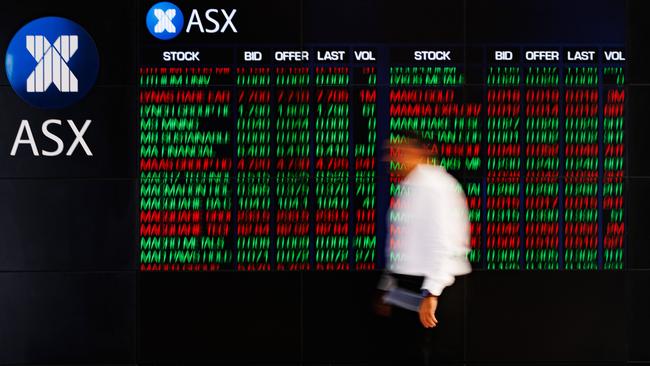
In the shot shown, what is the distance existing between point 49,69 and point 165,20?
3.52ft

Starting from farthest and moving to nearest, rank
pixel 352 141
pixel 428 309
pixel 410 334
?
pixel 352 141, pixel 410 334, pixel 428 309

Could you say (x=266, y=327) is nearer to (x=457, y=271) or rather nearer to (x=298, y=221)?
(x=298, y=221)

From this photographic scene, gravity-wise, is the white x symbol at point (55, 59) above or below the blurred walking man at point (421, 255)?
above

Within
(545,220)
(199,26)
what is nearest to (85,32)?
(199,26)

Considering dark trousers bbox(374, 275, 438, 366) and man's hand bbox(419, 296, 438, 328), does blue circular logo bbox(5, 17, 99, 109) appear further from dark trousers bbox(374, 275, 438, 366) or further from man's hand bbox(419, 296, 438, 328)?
man's hand bbox(419, 296, 438, 328)

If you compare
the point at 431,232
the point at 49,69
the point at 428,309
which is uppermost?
the point at 49,69

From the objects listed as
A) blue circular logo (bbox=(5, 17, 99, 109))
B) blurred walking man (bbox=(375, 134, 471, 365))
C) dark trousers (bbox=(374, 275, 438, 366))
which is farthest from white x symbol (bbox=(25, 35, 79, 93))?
dark trousers (bbox=(374, 275, 438, 366))

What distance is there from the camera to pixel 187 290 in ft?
19.2

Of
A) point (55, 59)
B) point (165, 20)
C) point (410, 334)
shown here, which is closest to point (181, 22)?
point (165, 20)

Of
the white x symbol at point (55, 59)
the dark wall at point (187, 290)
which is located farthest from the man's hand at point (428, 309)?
the white x symbol at point (55, 59)

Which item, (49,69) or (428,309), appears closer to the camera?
(428,309)

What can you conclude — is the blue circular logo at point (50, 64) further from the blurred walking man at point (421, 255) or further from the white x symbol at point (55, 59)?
the blurred walking man at point (421, 255)

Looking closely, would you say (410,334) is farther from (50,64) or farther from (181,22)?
(50,64)

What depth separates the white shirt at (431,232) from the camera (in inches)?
152
